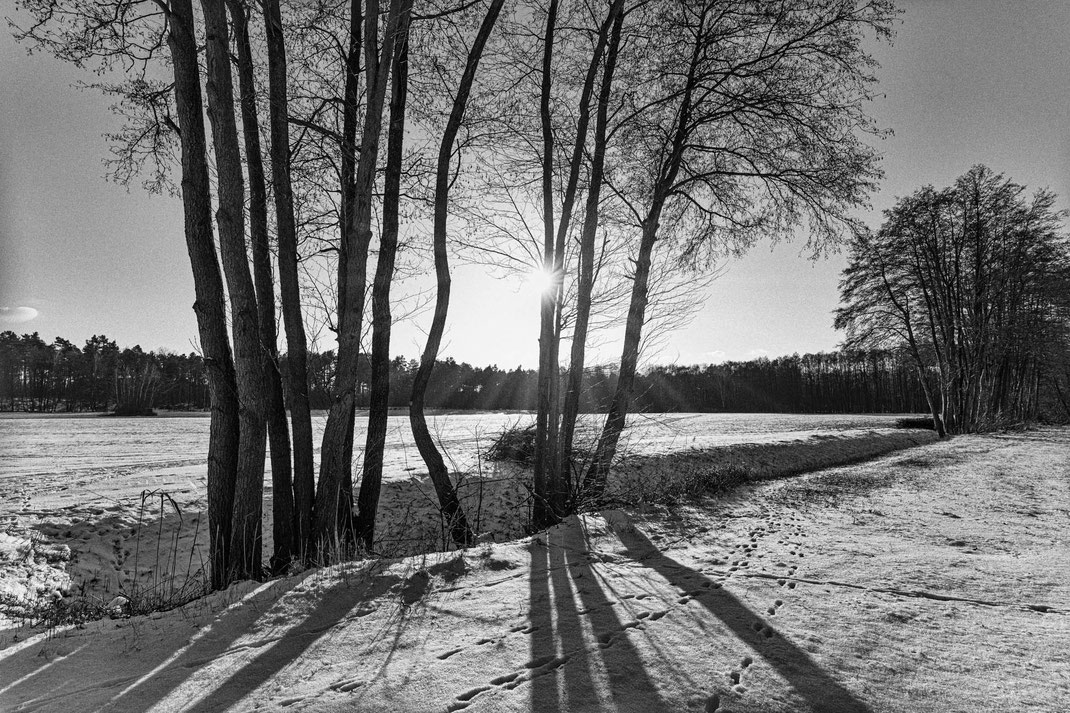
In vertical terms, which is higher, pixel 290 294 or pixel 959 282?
pixel 959 282

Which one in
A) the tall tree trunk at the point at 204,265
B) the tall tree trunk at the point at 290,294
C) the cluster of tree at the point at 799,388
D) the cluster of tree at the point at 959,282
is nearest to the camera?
the tall tree trunk at the point at 204,265

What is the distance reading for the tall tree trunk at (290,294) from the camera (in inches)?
206

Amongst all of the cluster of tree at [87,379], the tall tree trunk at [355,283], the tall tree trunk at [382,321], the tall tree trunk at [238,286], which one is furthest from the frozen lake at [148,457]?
the cluster of tree at [87,379]

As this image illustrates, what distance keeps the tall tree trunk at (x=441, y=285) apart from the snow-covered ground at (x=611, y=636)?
7.42 ft

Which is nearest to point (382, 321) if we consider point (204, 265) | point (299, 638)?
point (204, 265)

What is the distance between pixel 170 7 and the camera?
486 cm

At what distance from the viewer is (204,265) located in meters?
4.93

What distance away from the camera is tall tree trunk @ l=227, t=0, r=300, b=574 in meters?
5.14

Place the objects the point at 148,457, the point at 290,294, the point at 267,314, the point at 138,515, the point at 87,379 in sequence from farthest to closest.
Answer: the point at 87,379 < the point at 148,457 < the point at 138,515 < the point at 290,294 < the point at 267,314

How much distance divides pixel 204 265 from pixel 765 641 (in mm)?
5694

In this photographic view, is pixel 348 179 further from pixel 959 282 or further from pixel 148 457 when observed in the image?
pixel 959 282

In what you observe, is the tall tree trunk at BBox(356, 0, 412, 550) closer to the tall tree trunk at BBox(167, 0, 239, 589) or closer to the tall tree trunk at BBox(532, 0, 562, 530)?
the tall tree trunk at BBox(167, 0, 239, 589)

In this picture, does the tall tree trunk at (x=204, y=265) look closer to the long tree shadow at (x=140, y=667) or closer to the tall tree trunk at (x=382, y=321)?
the tall tree trunk at (x=382, y=321)

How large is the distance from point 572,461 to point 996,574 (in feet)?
13.5
